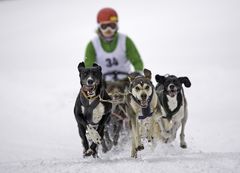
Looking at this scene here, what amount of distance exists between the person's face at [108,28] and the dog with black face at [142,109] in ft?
4.71

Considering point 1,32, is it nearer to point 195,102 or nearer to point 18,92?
point 18,92

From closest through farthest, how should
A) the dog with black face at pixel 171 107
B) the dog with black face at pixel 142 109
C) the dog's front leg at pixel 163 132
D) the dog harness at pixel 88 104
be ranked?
the dog with black face at pixel 142 109 → the dog harness at pixel 88 104 → the dog with black face at pixel 171 107 → the dog's front leg at pixel 163 132

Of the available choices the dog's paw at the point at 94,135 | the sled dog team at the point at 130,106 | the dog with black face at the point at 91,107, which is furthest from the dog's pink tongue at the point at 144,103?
the dog's paw at the point at 94,135

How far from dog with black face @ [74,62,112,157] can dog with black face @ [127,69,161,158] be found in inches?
13.9

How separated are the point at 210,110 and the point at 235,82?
2.78 m

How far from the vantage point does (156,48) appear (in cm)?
2286

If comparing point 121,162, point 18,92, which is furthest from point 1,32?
point 121,162

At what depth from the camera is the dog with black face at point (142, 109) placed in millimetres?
6262

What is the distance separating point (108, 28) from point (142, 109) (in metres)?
1.85

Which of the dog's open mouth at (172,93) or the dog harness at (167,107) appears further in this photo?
the dog harness at (167,107)

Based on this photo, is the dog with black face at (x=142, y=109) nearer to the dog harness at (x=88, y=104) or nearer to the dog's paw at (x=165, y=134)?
the dog harness at (x=88, y=104)

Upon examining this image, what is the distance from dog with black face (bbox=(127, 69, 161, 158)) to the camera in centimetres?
626

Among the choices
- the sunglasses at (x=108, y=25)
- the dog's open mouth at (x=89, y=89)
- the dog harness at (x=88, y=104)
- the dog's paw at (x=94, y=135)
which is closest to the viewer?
the dog's open mouth at (x=89, y=89)

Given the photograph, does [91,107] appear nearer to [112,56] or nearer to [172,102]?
[172,102]
